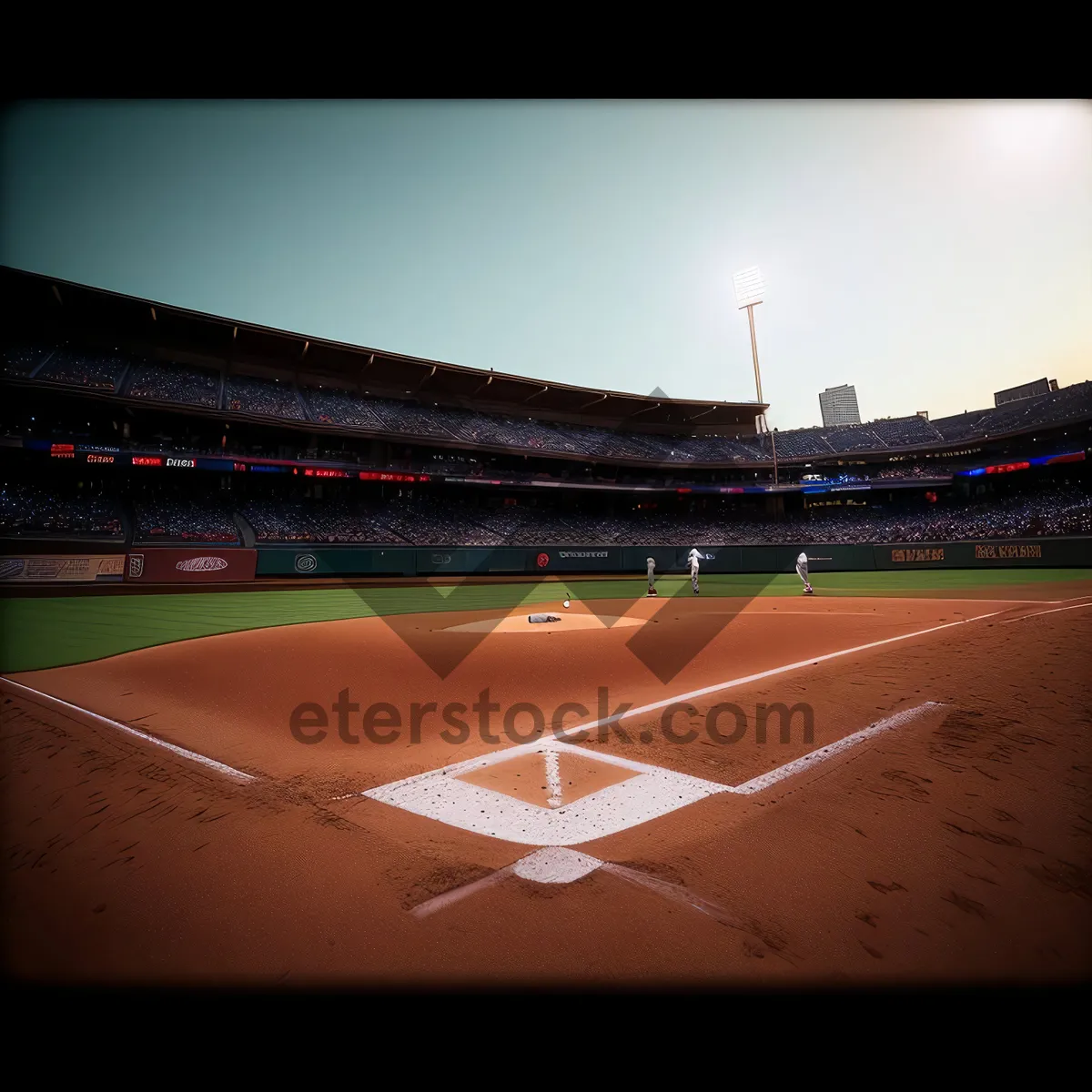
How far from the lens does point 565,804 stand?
107 inches

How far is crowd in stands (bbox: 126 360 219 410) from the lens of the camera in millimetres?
24562

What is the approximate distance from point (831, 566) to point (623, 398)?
19.5 m

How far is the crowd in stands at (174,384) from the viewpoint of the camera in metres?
24.6

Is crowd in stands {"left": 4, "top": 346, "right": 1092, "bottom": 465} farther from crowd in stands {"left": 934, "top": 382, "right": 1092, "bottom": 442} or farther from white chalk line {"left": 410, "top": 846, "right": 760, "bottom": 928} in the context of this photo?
white chalk line {"left": 410, "top": 846, "right": 760, "bottom": 928}

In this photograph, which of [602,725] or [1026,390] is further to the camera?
[1026,390]

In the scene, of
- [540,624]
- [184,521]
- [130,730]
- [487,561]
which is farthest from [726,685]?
[184,521]

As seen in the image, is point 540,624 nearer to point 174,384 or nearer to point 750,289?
point 174,384

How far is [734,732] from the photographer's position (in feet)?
12.5

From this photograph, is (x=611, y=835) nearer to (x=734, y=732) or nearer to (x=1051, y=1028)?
(x=1051, y=1028)

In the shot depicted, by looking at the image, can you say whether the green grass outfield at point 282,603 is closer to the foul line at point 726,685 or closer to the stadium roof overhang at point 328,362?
the foul line at point 726,685

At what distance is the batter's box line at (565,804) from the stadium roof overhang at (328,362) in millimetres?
25207

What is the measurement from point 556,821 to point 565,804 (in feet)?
0.62

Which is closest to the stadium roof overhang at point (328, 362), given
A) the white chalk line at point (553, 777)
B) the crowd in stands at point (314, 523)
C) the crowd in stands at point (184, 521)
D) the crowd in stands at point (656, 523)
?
the crowd in stands at point (656, 523)
